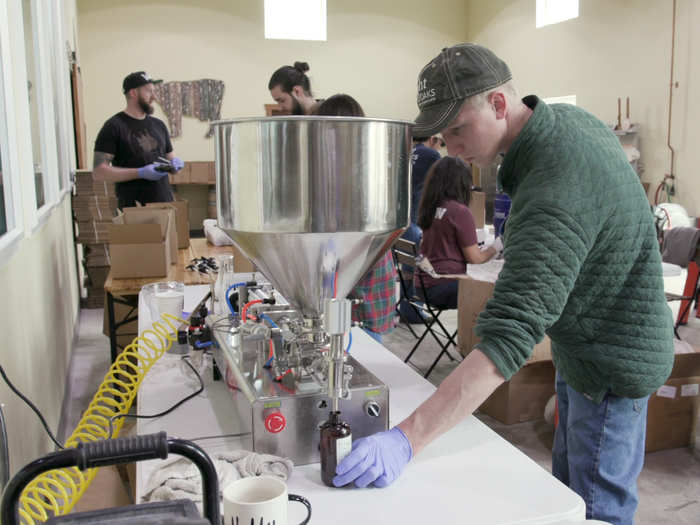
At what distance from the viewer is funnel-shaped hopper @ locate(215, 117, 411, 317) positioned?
1.04 m

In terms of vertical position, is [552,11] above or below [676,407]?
above

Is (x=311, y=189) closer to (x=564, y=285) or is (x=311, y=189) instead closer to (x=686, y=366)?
(x=564, y=285)

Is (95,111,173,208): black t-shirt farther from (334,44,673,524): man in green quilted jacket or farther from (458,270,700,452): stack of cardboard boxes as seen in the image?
(334,44,673,524): man in green quilted jacket

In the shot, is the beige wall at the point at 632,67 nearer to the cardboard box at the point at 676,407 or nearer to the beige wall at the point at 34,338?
the cardboard box at the point at 676,407

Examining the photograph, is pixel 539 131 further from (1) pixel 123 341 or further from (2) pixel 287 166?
(1) pixel 123 341

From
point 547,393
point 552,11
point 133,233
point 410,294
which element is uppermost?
point 552,11

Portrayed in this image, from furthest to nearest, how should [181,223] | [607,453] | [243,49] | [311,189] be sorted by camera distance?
[243,49] < [181,223] < [607,453] < [311,189]

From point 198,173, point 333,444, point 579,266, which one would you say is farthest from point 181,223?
point 198,173

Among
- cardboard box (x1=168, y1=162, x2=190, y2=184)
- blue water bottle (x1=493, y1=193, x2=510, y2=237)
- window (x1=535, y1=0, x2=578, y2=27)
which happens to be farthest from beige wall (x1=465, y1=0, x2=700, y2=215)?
cardboard box (x1=168, y1=162, x2=190, y2=184)

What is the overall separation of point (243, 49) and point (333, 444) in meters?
8.93

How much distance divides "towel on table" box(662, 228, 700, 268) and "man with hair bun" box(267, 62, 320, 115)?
2.66 m

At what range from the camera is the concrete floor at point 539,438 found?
7.38 feet

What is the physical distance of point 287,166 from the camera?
1035 millimetres

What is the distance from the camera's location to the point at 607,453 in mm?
1329
